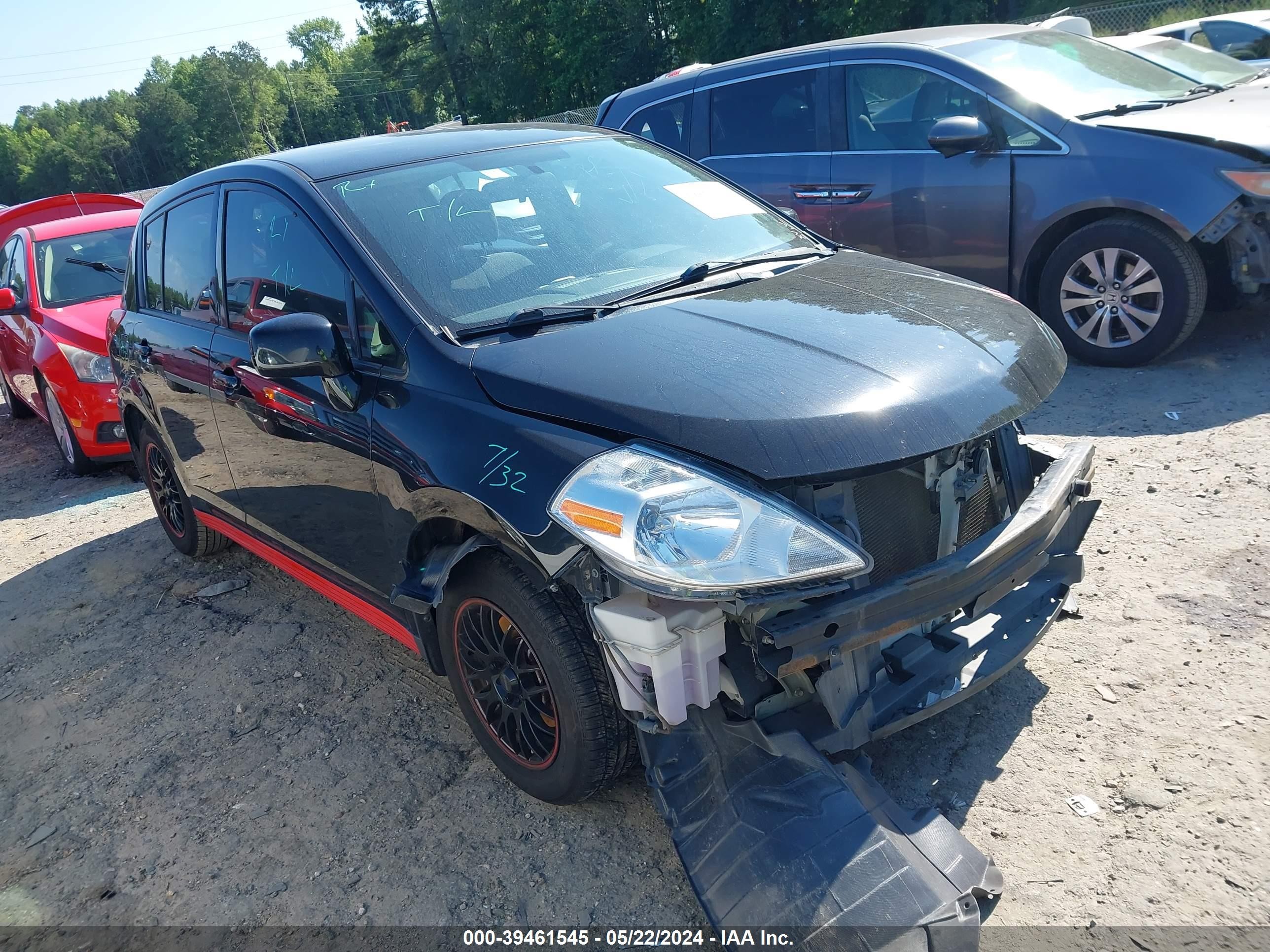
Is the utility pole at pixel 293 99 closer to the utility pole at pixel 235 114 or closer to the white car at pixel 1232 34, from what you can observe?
the utility pole at pixel 235 114

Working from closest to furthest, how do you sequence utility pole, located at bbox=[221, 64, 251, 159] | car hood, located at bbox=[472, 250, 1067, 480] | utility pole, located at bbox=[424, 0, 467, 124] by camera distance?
car hood, located at bbox=[472, 250, 1067, 480] < utility pole, located at bbox=[424, 0, 467, 124] < utility pole, located at bbox=[221, 64, 251, 159]

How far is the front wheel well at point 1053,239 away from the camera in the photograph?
17.0 ft

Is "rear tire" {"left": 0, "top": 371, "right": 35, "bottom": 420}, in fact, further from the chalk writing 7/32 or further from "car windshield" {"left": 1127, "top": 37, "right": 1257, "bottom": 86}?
"car windshield" {"left": 1127, "top": 37, "right": 1257, "bottom": 86}

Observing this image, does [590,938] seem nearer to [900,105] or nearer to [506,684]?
[506,684]

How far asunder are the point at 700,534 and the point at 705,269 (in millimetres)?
1286

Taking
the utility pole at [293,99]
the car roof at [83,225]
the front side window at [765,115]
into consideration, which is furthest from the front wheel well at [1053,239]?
the utility pole at [293,99]

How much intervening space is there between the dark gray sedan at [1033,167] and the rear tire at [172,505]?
4.03 m

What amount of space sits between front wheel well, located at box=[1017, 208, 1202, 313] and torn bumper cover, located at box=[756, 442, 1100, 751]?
292 cm

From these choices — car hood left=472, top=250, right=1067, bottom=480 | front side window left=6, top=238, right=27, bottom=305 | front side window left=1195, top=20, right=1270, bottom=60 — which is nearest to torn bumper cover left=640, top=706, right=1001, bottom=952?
car hood left=472, top=250, right=1067, bottom=480

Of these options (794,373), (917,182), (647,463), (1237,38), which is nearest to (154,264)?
(647,463)

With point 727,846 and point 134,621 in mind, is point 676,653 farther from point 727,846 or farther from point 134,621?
point 134,621

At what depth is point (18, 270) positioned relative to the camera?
7.46 metres

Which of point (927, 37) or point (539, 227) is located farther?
point (927, 37)

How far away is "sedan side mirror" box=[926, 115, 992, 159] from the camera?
5.33 m
